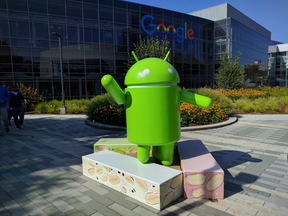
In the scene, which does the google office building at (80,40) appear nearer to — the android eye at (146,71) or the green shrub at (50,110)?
the green shrub at (50,110)

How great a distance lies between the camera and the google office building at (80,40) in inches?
734

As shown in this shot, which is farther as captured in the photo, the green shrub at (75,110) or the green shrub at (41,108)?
the green shrub at (41,108)

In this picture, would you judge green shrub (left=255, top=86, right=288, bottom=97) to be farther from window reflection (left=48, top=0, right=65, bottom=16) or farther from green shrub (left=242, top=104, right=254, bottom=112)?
window reflection (left=48, top=0, right=65, bottom=16)

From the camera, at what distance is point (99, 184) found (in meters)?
3.60

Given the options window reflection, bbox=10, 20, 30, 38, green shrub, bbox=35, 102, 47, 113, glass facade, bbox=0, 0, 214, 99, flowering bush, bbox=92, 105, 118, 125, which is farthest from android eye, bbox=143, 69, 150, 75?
window reflection, bbox=10, 20, 30, 38

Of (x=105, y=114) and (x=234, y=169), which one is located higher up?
(x=105, y=114)

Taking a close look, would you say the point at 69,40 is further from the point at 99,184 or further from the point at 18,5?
the point at 99,184

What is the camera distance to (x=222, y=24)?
31203 mm

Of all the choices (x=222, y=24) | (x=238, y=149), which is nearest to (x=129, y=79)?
(x=238, y=149)

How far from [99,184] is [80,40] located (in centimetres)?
2013

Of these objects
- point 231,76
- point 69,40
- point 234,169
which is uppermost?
→ point 69,40

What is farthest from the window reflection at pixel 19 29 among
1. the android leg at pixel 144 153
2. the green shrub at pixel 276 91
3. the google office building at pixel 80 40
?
the green shrub at pixel 276 91

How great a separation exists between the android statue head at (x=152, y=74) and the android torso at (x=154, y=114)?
10cm

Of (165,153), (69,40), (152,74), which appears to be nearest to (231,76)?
(69,40)
